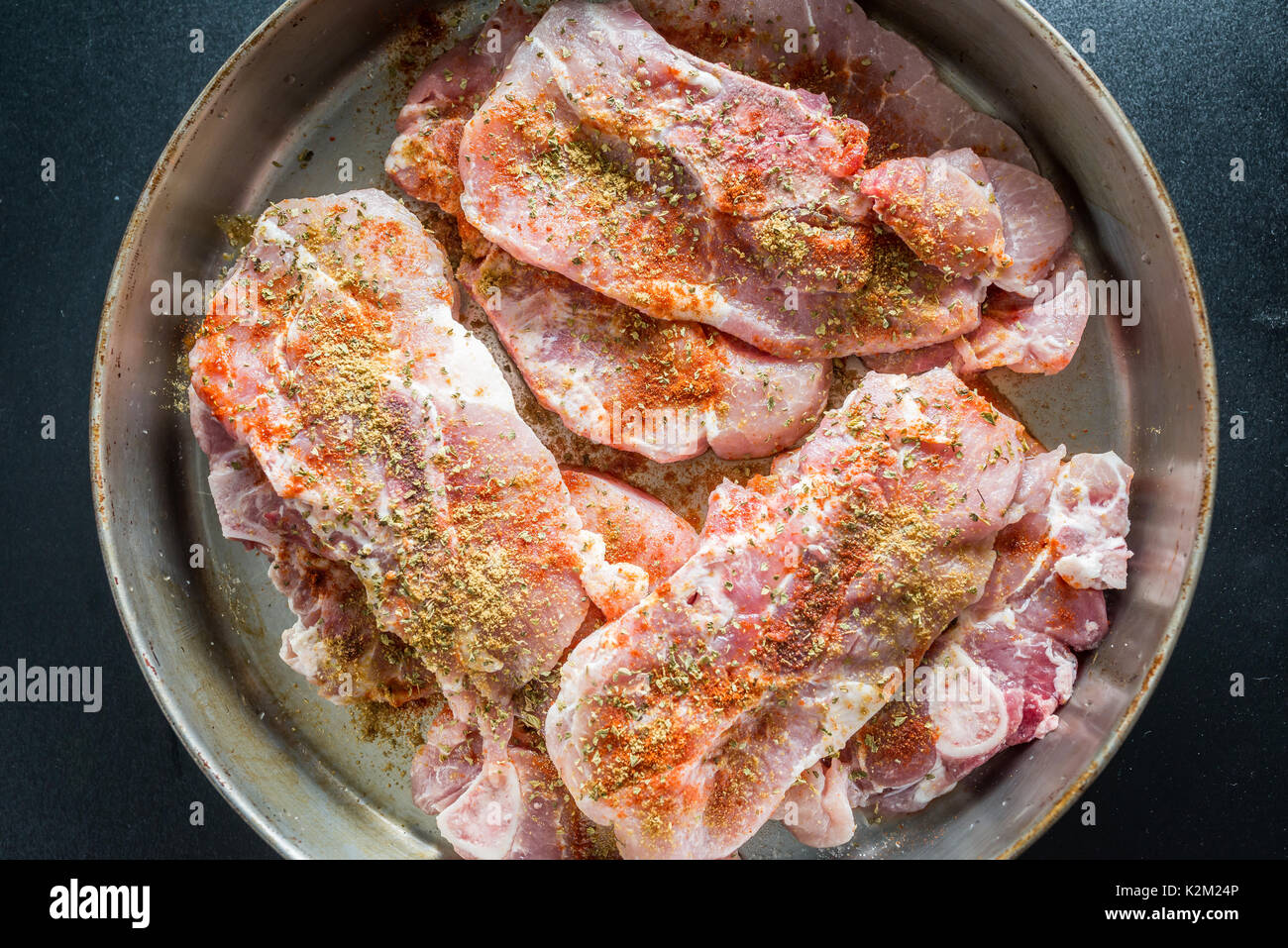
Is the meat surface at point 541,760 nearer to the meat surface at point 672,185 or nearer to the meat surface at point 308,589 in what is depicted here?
the meat surface at point 308,589

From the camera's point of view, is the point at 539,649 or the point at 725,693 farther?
the point at 539,649

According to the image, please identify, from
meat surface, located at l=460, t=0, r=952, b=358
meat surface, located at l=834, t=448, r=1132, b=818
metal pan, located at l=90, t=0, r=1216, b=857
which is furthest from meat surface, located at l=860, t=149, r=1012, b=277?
meat surface, located at l=834, t=448, r=1132, b=818

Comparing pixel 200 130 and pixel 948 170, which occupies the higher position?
pixel 200 130

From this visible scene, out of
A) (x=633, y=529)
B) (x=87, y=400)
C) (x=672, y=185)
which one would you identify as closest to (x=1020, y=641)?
Answer: (x=633, y=529)

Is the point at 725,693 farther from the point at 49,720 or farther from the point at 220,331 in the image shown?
the point at 49,720

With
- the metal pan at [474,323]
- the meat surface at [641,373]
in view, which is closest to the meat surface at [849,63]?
the metal pan at [474,323]

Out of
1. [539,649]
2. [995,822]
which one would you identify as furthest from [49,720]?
[995,822]

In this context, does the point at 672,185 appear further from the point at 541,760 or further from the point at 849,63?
the point at 541,760
